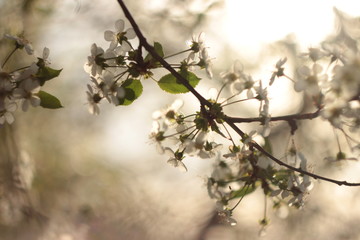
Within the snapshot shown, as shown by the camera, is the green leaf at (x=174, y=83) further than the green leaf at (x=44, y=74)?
Yes

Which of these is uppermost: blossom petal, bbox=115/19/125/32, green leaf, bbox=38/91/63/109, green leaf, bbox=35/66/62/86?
blossom petal, bbox=115/19/125/32

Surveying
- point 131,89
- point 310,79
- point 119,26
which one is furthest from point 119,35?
point 310,79

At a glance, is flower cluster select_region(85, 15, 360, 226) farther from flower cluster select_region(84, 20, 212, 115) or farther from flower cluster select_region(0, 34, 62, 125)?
flower cluster select_region(0, 34, 62, 125)

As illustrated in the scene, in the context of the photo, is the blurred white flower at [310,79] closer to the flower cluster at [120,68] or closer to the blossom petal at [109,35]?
the flower cluster at [120,68]

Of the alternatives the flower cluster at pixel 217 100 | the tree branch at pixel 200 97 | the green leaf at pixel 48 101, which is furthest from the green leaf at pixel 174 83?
the green leaf at pixel 48 101

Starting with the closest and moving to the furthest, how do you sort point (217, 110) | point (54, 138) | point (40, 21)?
point (217, 110), point (40, 21), point (54, 138)

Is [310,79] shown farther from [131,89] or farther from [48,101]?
[48,101]

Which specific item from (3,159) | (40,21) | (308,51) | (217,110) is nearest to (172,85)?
(217,110)

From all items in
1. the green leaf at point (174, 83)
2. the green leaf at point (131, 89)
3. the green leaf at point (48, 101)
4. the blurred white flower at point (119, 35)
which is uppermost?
the blurred white flower at point (119, 35)

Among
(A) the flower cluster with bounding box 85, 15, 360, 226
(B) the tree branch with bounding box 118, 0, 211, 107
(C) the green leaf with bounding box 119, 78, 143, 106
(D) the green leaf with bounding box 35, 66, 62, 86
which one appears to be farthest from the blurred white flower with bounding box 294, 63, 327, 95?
(D) the green leaf with bounding box 35, 66, 62, 86

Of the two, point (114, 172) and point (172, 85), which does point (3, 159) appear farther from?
point (172, 85)

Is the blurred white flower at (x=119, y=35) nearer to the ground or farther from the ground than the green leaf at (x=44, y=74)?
farther from the ground
